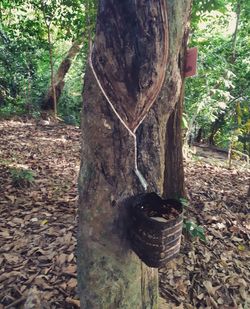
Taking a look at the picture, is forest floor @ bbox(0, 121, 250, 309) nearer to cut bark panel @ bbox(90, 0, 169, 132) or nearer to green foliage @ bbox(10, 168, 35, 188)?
green foliage @ bbox(10, 168, 35, 188)

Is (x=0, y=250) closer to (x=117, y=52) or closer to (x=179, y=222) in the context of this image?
(x=179, y=222)

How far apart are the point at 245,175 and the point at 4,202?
409cm

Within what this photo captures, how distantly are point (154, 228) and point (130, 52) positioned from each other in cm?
72

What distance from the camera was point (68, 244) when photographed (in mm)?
2803

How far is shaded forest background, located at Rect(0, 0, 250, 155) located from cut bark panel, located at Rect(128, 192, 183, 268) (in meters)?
5.37

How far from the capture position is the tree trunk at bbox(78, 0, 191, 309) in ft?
4.83

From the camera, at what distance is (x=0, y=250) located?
2725 millimetres

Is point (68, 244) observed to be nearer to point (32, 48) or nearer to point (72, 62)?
point (72, 62)

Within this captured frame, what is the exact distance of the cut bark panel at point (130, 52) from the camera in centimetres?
130

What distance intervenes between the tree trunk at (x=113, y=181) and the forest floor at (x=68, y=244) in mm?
681

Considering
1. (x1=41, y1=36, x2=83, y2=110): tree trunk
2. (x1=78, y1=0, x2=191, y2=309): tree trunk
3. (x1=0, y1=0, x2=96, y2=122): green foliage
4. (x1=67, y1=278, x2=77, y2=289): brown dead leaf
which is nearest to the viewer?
(x1=78, y1=0, x2=191, y2=309): tree trunk

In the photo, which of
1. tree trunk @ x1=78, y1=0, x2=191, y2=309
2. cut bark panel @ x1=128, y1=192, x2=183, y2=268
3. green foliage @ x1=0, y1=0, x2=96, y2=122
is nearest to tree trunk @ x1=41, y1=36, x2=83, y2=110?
green foliage @ x1=0, y1=0, x2=96, y2=122

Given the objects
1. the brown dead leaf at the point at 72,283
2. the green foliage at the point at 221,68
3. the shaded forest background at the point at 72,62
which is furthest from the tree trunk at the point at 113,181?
the shaded forest background at the point at 72,62

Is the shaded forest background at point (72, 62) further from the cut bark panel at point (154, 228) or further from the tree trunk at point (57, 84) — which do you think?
the cut bark panel at point (154, 228)
